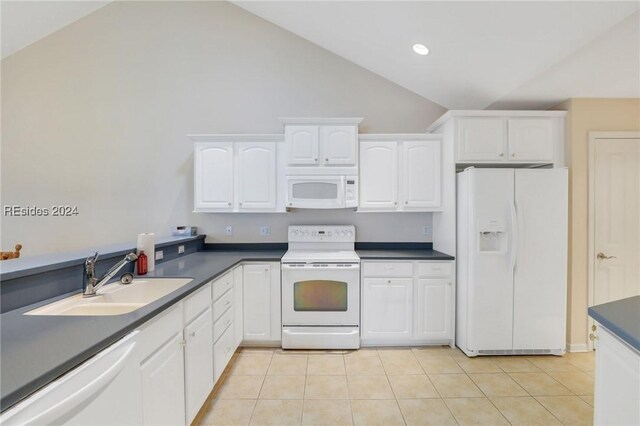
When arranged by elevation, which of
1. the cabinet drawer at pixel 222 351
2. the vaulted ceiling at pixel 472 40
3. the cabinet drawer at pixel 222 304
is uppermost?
the vaulted ceiling at pixel 472 40

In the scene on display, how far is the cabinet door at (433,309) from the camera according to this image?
9.11 ft

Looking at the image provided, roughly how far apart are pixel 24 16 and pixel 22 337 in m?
4.01

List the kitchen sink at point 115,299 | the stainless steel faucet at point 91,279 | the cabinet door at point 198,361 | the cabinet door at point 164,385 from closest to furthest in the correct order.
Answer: the cabinet door at point 164,385 → the kitchen sink at point 115,299 → the stainless steel faucet at point 91,279 → the cabinet door at point 198,361

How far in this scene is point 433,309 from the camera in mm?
2779

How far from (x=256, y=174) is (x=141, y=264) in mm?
1397

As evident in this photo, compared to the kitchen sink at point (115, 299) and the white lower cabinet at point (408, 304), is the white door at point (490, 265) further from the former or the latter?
the kitchen sink at point (115, 299)

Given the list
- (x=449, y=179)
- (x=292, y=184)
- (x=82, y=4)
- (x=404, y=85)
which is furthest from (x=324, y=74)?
(x=82, y=4)

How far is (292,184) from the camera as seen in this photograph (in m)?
2.93

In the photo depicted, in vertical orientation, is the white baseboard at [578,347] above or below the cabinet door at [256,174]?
below

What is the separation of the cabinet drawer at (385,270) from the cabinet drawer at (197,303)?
1.48m

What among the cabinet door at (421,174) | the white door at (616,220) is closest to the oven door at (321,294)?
the cabinet door at (421,174)

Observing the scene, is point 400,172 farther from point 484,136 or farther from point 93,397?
point 93,397

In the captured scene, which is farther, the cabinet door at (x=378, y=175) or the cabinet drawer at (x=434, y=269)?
the cabinet door at (x=378, y=175)

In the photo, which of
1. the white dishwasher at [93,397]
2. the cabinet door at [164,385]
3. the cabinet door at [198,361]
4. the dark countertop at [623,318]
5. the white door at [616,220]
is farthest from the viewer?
the white door at [616,220]
